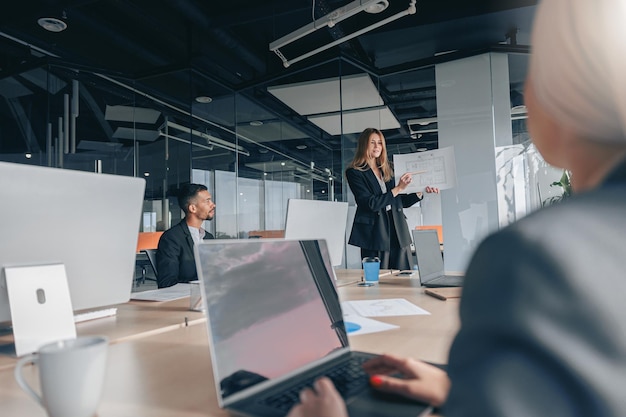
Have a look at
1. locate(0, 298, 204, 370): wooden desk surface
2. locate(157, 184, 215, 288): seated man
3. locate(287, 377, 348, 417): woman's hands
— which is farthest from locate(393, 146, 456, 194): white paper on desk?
locate(287, 377, 348, 417): woman's hands

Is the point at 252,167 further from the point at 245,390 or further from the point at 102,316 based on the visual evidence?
the point at 245,390

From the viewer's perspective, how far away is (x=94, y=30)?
4.93m

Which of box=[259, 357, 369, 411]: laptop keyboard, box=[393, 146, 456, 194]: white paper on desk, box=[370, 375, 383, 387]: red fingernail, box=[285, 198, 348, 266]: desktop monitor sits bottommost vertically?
box=[259, 357, 369, 411]: laptop keyboard

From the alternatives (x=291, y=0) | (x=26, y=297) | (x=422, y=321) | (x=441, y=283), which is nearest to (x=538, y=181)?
(x=291, y=0)

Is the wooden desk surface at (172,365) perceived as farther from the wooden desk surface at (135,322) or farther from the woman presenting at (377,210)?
the woman presenting at (377,210)

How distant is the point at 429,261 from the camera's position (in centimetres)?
221

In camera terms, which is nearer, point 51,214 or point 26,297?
point 26,297

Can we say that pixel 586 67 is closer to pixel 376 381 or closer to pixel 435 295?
pixel 376 381

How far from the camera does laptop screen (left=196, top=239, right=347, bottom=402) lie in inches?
Result: 31.4

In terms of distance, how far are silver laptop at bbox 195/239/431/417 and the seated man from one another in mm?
2052

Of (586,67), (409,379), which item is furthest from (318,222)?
(586,67)

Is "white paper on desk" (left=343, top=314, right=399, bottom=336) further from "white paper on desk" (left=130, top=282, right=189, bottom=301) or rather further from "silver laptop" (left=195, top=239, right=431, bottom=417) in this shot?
"white paper on desk" (left=130, top=282, right=189, bottom=301)

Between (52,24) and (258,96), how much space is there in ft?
8.69

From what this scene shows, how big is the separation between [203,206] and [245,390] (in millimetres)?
2716
